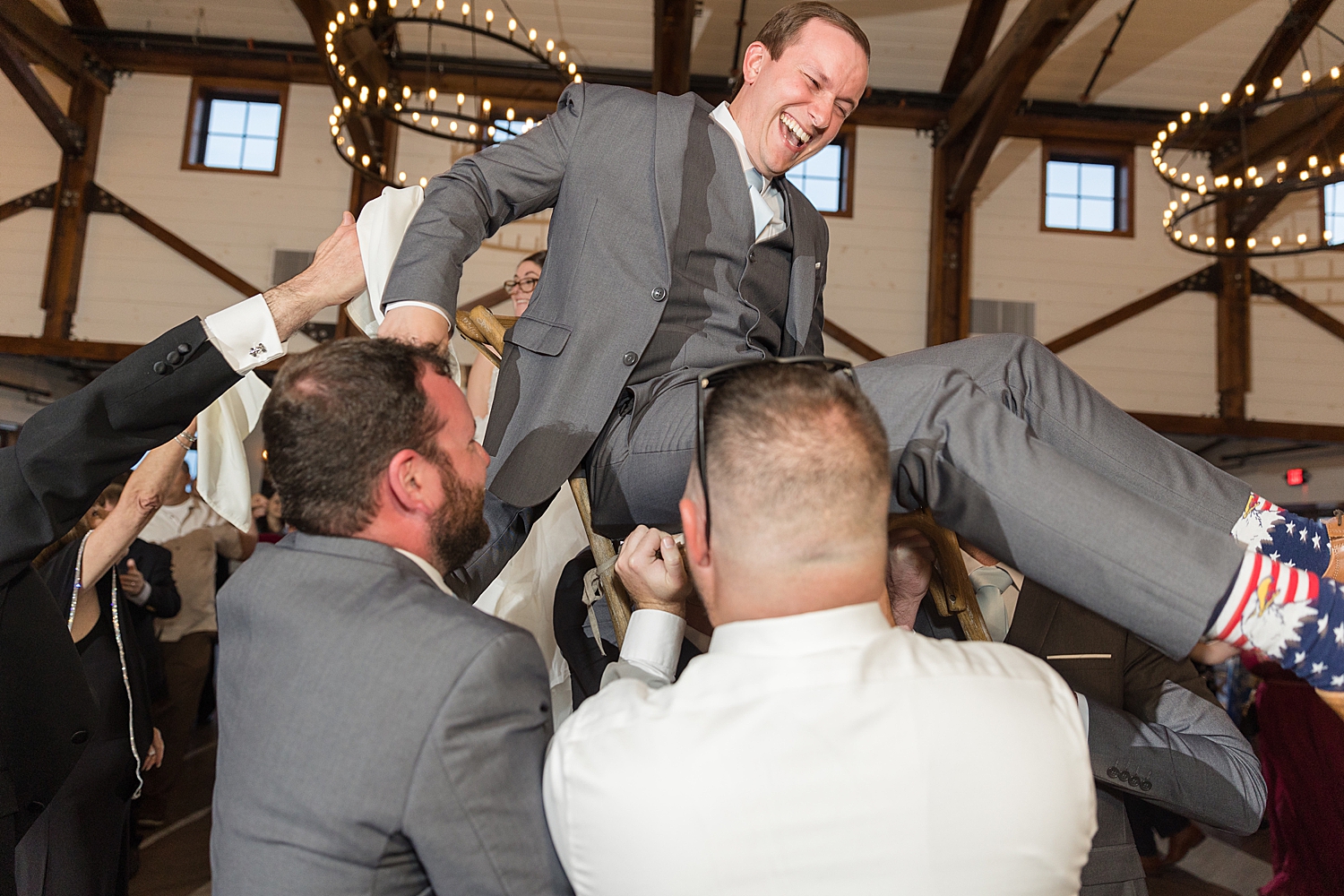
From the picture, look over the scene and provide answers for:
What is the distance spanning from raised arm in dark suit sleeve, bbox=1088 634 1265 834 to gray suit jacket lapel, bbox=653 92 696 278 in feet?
4.06

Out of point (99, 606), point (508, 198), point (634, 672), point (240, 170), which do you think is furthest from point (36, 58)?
point (634, 672)

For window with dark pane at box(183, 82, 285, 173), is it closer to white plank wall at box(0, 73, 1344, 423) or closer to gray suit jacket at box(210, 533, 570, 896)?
white plank wall at box(0, 73, 1344, 423)

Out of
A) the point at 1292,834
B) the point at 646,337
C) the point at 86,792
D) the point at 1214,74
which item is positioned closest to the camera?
the point at 646,337

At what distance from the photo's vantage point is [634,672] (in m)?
1.55

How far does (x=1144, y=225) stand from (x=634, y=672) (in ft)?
36.9

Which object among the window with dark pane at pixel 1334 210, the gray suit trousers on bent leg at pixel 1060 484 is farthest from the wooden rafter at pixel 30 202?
the window with dark pane at pixel 1334 210

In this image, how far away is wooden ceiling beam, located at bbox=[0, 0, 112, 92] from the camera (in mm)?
9258

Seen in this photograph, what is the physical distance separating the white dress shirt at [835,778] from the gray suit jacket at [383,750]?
99 millimetres

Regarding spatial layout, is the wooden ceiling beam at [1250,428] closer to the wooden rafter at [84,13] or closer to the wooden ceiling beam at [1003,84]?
the wooden ceiling beam at [1003,84]

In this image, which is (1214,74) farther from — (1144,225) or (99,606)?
(99,606)

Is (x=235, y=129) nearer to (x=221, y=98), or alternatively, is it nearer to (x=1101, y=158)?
(x=221, y=98)

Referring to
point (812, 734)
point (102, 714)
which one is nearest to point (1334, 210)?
point (102, 714)

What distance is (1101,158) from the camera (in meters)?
11.3

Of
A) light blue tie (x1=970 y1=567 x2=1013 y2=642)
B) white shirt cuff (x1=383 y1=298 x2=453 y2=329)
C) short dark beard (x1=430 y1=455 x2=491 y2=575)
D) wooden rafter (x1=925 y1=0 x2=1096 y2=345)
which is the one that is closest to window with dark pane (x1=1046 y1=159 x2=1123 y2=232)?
wooden rafter (x1=925 y1=0 x2=1096 y2=345)
